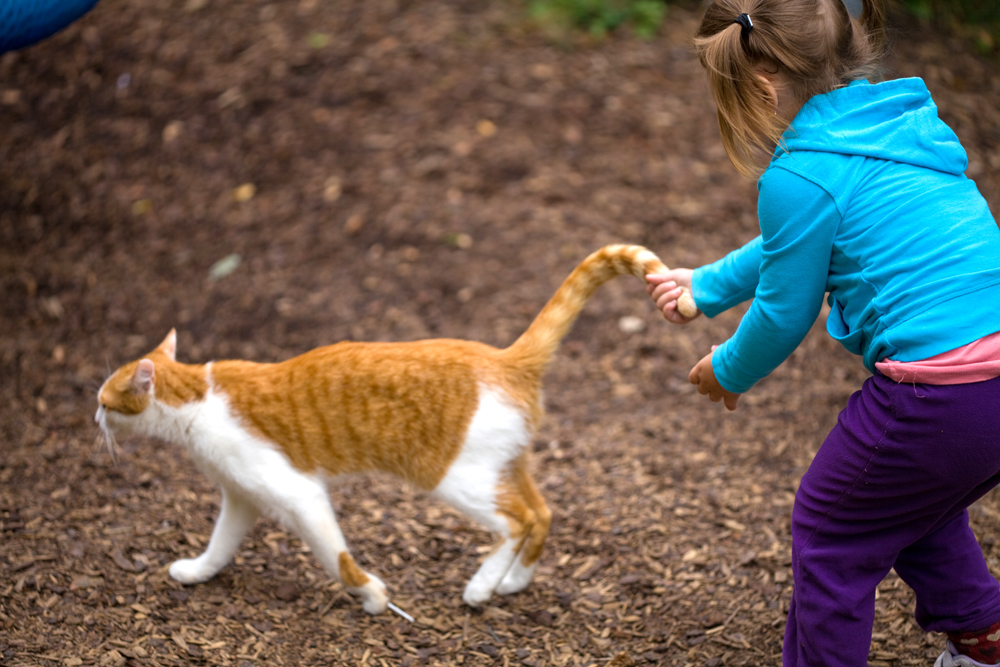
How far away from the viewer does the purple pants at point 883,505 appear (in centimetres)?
183

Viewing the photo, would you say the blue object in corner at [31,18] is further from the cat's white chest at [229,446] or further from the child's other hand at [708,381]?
the child's other hand at [708,381]

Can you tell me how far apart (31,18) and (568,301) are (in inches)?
87.2

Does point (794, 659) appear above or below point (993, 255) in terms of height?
A: below

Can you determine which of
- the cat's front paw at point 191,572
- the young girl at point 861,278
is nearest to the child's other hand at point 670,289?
the young girl at point 861,278

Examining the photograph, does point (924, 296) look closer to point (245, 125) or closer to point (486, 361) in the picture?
point (486, 361)

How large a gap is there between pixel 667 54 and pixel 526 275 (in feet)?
9.16

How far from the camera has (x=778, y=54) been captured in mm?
1890

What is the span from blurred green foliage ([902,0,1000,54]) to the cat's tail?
215 inches

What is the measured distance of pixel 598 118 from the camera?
6391 millimetres

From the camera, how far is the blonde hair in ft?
6.19

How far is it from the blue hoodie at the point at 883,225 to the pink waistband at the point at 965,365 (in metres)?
0.02

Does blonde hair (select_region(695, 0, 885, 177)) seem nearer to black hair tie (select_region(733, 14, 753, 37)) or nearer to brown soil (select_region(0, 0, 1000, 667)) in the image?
black hair tie (select_region(733, 14, 753, 37))

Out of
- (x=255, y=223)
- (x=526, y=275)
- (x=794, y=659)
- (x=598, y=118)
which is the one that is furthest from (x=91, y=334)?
(x=794, y=659)

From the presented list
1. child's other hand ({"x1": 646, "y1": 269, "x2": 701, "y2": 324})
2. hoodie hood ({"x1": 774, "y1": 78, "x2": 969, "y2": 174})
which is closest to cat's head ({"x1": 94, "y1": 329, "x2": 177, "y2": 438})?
child's other hand ({"x1": 646, "y1": 269, "x2": 701, "y2": 324})
